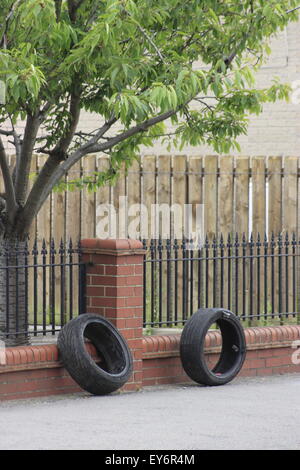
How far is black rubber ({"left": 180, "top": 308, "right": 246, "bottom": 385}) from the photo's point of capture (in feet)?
31.9

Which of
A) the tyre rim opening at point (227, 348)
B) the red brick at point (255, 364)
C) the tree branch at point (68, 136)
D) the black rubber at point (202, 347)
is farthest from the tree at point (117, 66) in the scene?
the red brick at point (255, 364)

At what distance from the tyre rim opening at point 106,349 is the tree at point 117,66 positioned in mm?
928

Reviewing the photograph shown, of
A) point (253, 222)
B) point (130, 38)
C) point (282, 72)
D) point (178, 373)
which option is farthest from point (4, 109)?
point (282, 72)

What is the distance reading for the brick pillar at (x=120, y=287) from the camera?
942 cm

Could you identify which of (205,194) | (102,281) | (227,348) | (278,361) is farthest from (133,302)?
(205,194)

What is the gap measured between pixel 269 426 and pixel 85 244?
2.79 m

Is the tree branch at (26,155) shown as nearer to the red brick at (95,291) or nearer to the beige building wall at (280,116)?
the red brick at (95,291)

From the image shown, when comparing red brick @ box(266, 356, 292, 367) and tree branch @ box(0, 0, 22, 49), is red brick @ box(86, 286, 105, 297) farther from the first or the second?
tree branch @ box(0, 0, 22, 49)

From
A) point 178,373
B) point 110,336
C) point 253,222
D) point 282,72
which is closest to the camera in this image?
point 110,336

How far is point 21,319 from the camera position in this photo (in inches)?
403

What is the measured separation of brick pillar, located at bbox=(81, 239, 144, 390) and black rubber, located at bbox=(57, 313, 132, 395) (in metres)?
0.20

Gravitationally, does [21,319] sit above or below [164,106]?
below
